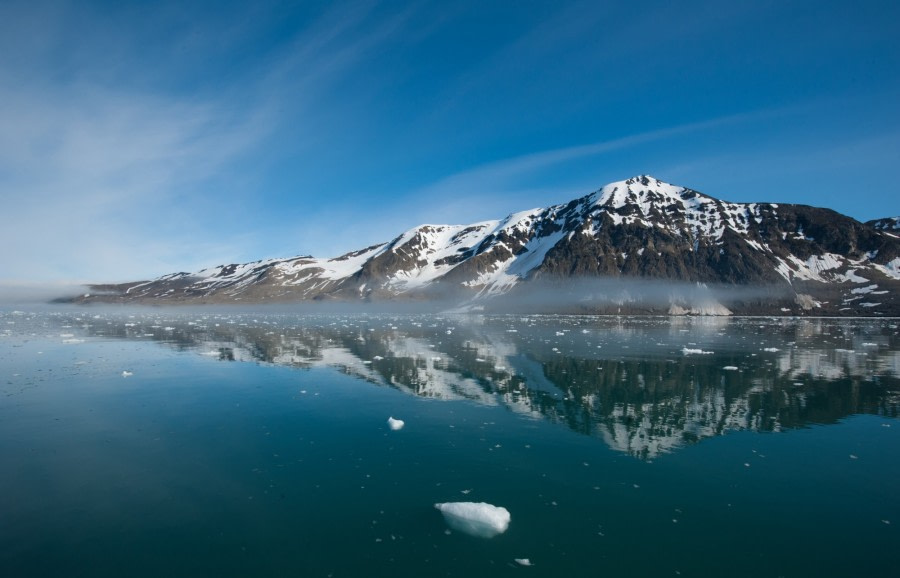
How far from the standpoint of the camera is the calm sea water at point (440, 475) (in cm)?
812

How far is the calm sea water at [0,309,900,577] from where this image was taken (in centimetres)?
812

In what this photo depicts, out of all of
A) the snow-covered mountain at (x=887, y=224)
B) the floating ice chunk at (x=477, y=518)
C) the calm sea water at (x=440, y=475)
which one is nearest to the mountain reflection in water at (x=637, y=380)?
the calm sea water at (x=440, y=475)

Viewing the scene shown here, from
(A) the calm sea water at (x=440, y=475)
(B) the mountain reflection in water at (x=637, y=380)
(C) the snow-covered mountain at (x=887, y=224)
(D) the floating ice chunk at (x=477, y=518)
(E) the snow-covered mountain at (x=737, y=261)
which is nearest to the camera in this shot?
(A) the calm sea water at (x=440, y=475)

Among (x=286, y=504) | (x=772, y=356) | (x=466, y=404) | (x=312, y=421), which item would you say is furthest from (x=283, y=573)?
(x=772, y=356)

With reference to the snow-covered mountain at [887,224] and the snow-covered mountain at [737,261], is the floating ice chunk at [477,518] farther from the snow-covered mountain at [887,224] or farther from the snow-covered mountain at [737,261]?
the snow-covered mountain at [887,224]

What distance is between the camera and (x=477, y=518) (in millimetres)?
9156

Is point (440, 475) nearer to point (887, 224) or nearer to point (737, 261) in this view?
point (737, 261)

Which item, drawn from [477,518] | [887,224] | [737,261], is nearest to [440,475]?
[477,518]

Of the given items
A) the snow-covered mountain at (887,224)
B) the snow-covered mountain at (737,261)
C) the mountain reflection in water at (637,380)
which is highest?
the snow-covered mountain at (887,224)

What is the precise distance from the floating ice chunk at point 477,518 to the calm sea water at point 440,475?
15cm

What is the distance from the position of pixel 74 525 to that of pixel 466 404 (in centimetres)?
1283

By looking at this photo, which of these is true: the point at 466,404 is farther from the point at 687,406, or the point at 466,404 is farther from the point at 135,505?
the point at 135,505

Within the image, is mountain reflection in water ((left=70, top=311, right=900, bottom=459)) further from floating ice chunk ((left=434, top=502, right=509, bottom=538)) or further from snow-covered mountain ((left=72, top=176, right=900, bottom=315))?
snow-covered mountain ((left=72, top=176, right=900, bottom=315))

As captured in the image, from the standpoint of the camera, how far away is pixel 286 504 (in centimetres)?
994
